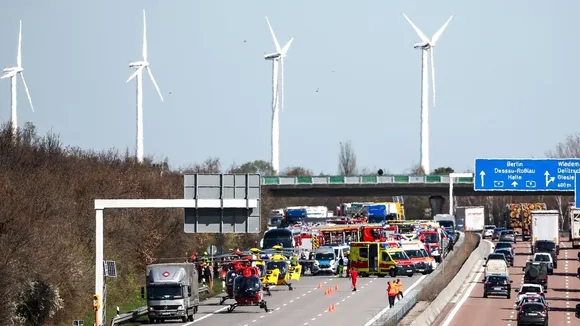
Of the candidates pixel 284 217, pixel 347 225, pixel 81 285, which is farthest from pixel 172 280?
pixel 284 217

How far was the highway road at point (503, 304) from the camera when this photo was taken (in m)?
58.8

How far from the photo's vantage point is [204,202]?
169 ft

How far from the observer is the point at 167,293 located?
188 feet

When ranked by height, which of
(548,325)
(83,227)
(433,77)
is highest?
(433,77)

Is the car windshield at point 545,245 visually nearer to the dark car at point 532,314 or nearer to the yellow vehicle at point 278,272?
the yellow vehicle at point 278,272

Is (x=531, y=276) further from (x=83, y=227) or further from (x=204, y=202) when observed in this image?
(x=204, y=202)

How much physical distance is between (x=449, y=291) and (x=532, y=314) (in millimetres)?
15868

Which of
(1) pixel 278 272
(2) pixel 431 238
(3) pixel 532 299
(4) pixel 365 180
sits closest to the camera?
(3) pixel 532 299

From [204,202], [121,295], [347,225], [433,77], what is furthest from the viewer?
[433,77]

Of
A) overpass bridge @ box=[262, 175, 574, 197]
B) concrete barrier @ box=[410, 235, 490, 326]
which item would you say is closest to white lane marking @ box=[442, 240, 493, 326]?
concrete barrier @ box=[410, 235, 490, 326]

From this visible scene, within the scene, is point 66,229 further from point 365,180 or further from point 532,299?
point 365,180

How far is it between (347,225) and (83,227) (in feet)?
116

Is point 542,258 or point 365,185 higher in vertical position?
point 365,185

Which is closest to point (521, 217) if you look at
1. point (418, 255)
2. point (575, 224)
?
point (575, 224)
